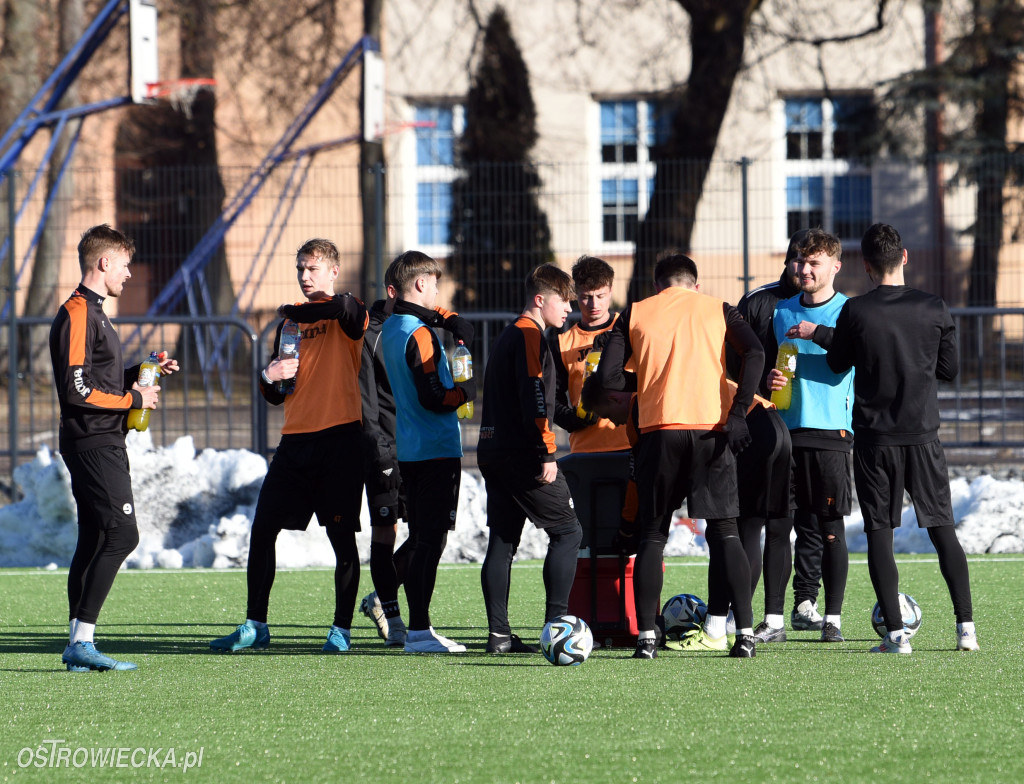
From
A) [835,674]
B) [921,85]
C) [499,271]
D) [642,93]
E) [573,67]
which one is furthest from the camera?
[573,67]

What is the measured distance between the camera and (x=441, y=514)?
6.46 metres

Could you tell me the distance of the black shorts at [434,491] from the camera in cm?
645

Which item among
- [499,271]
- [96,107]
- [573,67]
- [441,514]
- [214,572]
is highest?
[573,67]

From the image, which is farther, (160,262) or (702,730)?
(160,262)

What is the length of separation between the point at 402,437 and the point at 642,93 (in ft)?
59.0

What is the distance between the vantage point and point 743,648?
19.9 feet

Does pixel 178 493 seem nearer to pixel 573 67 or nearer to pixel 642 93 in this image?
pixel 642 93

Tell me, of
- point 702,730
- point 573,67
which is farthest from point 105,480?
point 573,67

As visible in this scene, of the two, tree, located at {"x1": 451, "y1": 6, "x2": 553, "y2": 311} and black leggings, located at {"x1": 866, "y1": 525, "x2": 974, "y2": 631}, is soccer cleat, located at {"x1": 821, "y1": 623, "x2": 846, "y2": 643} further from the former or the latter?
tree, located at {"x1": 451, "y1": 6, "x2": 553, "y2": 311}

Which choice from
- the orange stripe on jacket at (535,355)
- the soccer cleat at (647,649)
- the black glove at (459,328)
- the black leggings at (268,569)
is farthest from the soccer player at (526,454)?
the black leggings at (268,569)

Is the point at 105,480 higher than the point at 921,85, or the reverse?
the point at 921,85

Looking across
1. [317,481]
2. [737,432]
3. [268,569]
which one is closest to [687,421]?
[737,432]

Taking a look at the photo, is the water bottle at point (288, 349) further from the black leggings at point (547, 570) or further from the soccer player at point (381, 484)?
the black leggings at point (547, 570)

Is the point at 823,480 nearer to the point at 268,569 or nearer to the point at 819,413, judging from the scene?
the point at 819,413
